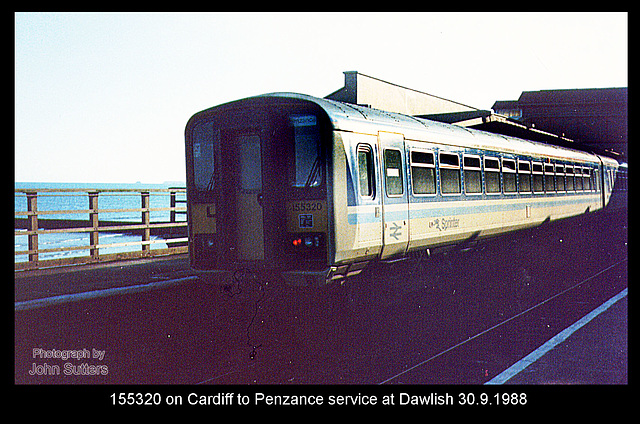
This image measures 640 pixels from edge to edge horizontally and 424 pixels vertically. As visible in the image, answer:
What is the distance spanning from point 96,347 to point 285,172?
307 centimetres

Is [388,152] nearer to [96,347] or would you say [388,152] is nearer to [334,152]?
[334,152]

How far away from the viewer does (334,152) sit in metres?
7.61

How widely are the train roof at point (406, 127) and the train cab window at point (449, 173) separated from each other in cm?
25

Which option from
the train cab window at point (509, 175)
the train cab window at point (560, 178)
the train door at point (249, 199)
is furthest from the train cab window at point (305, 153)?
the train cab window at point (560, 178)

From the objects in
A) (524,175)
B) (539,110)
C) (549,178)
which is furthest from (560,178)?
(539,110)

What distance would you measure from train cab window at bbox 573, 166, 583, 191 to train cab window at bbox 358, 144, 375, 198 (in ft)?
39.3

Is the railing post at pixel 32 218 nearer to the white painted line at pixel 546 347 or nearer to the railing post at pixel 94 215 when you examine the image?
the railing post at pixel 94 215

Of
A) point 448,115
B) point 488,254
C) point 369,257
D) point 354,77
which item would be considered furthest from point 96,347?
point 354,77

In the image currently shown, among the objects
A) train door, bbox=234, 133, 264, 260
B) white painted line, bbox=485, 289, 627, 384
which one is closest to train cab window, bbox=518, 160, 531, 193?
white painted line, bbox=485, 289, 627, 384

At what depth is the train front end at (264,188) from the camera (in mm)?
7738

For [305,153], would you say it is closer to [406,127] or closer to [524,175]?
[406,127]

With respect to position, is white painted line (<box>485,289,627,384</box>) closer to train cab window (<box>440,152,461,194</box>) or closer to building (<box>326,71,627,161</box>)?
train cab window (<box>440,152,461,194</box>)

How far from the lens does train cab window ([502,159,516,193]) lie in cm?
1255

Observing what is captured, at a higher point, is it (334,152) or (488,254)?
(334,152)
